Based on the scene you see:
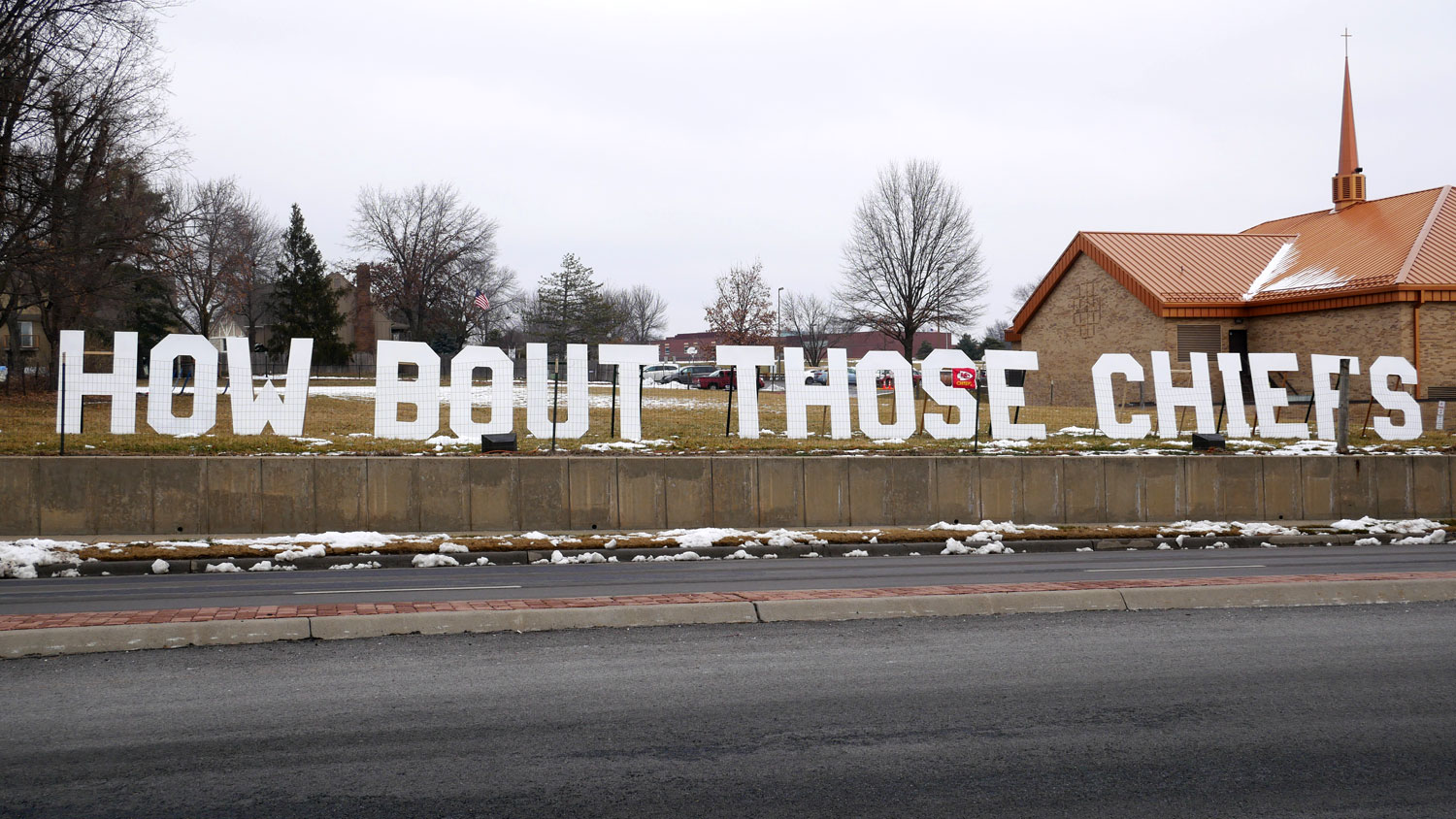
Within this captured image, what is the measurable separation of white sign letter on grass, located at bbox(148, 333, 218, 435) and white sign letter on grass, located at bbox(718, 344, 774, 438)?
944cm

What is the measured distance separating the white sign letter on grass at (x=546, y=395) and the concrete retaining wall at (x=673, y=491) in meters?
3.24

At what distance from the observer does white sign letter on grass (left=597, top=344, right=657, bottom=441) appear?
2136 cm

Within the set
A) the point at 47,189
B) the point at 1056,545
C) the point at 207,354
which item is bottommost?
the point at 1056,545

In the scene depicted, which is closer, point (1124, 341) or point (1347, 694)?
point (1347, 694)

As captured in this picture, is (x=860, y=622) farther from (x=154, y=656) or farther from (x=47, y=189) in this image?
(x=47, y=189)

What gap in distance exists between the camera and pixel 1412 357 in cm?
3159

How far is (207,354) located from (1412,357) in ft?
102

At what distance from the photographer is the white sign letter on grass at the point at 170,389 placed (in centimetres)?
2008

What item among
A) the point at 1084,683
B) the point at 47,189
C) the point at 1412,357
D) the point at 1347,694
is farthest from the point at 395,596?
the point at 1412,357

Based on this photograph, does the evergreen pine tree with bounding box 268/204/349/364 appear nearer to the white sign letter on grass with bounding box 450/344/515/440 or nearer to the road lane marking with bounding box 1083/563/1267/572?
the white sign letter on grass with bounding box 450/344/515/440

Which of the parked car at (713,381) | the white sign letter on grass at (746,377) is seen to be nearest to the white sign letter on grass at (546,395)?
the white sign letter on grass at (746,377)

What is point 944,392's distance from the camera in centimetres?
2316

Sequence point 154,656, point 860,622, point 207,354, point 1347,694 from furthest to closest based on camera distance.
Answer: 1. point 207,354
2. point 860,622
3. point 154,656
4. point 1347,694

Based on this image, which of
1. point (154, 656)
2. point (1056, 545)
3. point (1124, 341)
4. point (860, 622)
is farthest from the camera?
point (1124, 341)
